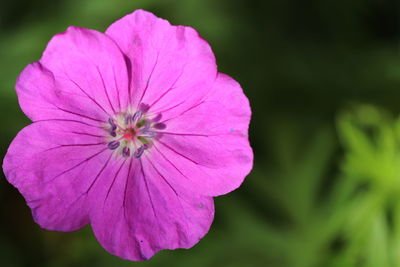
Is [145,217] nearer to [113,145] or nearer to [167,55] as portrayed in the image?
[113,145]

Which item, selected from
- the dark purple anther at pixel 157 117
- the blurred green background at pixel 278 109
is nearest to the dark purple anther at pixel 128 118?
the dark purple anther at pixel 157 117

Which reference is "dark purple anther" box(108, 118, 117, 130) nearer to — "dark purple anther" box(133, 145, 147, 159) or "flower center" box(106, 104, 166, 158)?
"flower center" box(106, 104, 166, 158)

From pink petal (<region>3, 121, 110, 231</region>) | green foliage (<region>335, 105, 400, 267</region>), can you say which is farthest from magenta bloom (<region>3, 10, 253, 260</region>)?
green foliage (<region>335, 105, 400, 267</region>)

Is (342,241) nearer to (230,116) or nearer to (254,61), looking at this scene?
(254,61)

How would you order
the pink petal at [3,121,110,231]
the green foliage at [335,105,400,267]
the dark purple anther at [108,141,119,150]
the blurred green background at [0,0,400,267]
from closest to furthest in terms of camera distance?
1. the pink petal at [3,121,110,231]
2. the dark purple anther at [108,141,119,150]
3. the green foliage at [335,105,400,267]
4. the blurred green background at [0,0,400,267]

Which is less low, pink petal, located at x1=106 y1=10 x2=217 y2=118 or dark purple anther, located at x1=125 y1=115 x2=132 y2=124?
pink petal, located at x1=106 y1=10 x2=217 y2=118
